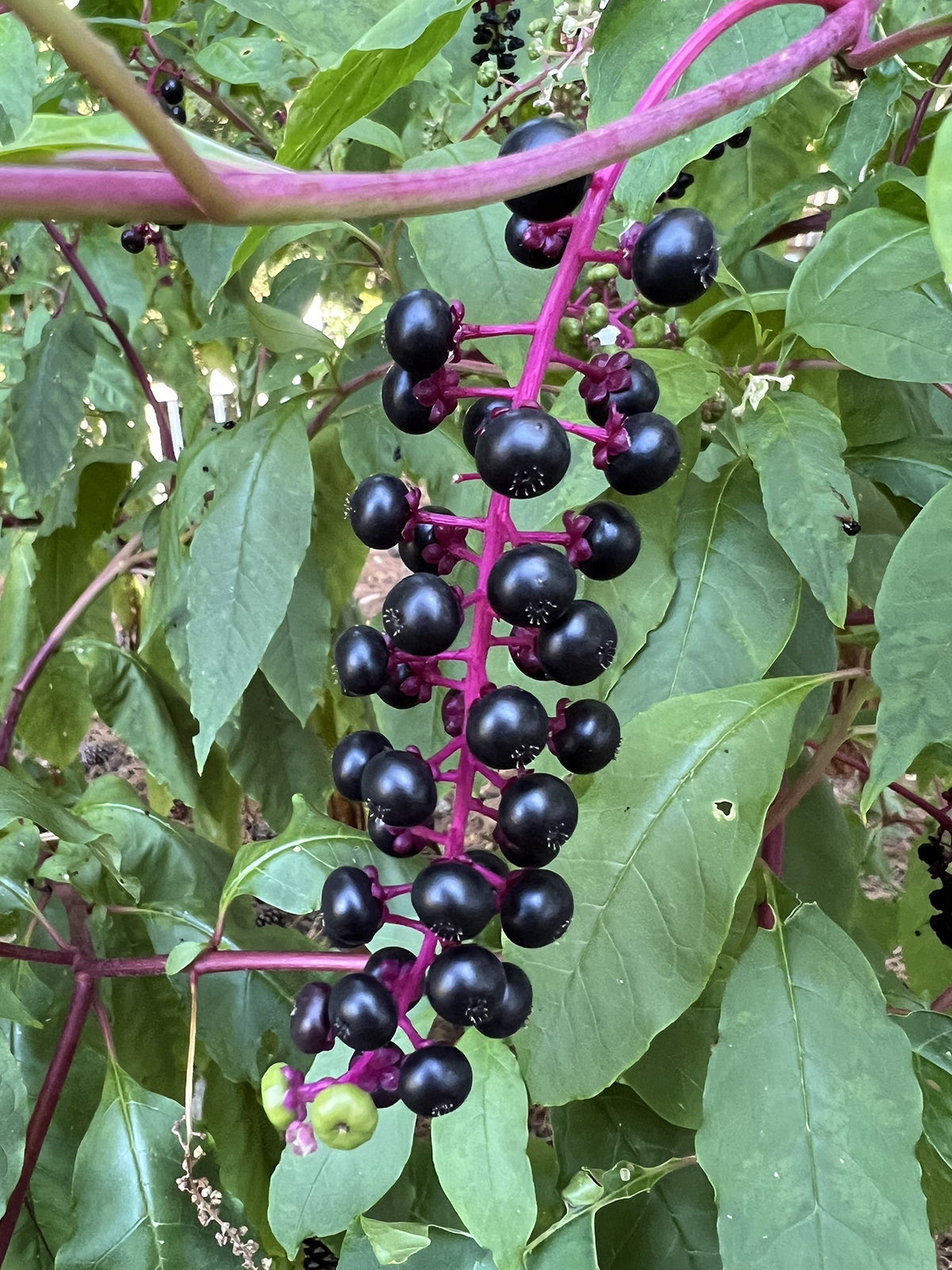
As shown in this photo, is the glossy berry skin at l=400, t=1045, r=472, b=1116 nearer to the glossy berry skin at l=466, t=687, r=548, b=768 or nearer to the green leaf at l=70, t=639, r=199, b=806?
the glossy berry skin at l=466, t=687, r=548, b=768

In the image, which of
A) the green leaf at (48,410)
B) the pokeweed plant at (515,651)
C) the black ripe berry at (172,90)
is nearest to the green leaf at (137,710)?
the pokeweed plant at (515,651)

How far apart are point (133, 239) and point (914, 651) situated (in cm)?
102

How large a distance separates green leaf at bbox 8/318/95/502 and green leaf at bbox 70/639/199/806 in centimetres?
21

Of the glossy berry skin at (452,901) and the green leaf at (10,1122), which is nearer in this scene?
the glossy berry skin at (452,901)

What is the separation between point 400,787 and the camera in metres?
0.42

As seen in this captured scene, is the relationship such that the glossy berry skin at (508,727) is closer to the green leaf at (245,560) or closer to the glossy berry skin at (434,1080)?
the glossy berry skin at (434,1080)

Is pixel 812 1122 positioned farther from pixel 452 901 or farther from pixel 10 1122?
pixel 10 1122

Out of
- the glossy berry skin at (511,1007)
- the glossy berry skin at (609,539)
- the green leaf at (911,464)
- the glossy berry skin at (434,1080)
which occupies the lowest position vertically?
the green leaf at (911,464)

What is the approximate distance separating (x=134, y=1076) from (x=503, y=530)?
846mm

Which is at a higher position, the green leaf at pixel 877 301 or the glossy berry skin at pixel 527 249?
the glossy berry skin at pixel 527 249

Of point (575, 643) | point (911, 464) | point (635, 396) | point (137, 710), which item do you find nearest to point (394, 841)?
point (575, 643)

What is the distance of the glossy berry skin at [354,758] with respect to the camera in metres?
0.50

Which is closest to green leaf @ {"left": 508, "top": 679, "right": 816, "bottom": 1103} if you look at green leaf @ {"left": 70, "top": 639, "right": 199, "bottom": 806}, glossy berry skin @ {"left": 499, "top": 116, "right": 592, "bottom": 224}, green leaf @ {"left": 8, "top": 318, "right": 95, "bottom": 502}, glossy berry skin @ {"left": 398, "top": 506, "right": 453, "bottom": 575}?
glossy berry skin @ {"left": 398, "top": 506, "right": 453, "bottom": 575}

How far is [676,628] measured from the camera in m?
0.64
